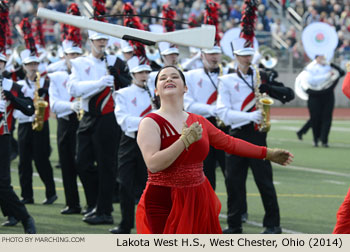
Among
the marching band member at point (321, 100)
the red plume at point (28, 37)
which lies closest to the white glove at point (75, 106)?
the red plume at point (28, 37)

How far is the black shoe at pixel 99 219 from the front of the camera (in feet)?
28.7

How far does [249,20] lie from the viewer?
8992 millimetres

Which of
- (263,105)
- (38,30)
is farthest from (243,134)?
(38,30)

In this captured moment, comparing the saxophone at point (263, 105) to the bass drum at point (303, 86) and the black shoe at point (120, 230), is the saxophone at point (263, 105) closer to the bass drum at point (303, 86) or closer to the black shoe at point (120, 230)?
the black shoe at point (120, 230)

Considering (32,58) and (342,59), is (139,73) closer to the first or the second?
(32,58)

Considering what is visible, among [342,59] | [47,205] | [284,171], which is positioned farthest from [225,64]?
[342,59]

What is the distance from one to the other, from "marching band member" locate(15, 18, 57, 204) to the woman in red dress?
526 centimetres

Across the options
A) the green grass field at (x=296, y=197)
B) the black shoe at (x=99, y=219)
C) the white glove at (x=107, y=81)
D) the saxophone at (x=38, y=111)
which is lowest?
the green grass field at (x=296, y=197)

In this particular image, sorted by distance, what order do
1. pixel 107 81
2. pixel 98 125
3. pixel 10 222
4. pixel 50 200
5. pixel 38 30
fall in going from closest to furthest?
pixel 10 222 → pixel 107 81 → pixel 98 125 → pixel 50 200 → pixel 38 30

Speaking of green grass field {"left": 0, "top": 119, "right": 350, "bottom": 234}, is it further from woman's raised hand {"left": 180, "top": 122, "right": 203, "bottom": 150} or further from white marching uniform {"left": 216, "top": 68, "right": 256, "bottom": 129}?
woman's raised hand {"left": 180, "top": 122, "right": 203, "bottom": 150}

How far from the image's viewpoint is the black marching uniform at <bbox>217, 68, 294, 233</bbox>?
8203mm

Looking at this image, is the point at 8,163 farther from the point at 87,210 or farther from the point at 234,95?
the point at 234,95

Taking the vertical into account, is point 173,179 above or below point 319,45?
below

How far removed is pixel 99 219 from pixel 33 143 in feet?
6.81
